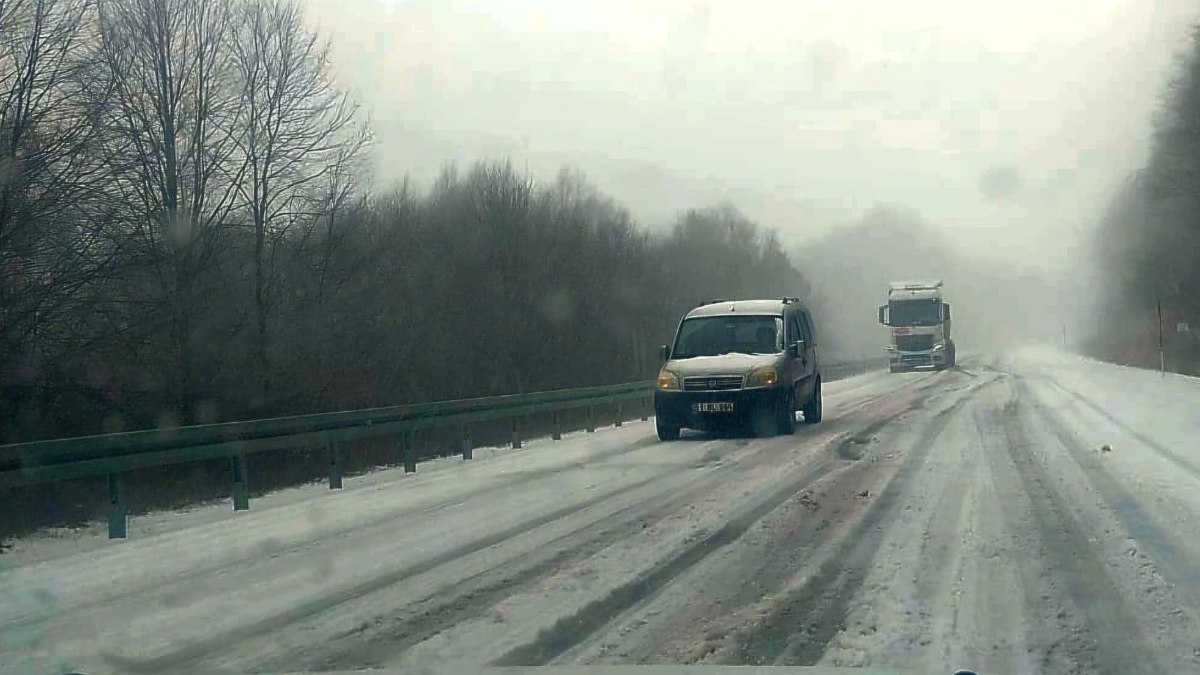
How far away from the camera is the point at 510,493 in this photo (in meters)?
12.8

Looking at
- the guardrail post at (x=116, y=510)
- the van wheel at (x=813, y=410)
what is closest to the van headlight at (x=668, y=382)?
the van wheel at (x=813, y=410)

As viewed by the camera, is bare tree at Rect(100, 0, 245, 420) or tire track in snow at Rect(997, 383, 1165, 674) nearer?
tire track in snow at Rect(997, 383, 1165, 674)

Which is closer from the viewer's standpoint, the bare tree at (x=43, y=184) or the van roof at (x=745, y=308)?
the bare tree at (x=43, y=184)

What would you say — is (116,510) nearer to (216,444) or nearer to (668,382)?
(216,444)

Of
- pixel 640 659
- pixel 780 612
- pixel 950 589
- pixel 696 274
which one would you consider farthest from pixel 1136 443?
pixel 696 274

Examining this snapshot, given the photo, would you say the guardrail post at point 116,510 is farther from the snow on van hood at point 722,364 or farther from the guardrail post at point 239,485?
the snow on van hood at point 722,364

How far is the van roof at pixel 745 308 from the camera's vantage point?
20.7 m

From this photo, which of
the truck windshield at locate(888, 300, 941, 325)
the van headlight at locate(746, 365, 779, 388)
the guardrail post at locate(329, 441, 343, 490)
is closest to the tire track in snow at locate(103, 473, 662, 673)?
the guardrail post at locate(329, 441, 343, 490)

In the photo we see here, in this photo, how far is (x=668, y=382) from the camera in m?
19.5

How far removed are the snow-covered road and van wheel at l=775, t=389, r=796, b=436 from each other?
4016 millimetres

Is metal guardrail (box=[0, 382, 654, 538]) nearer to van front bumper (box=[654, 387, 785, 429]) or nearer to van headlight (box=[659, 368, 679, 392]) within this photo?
van headlight (box=[659, 368, 679, 392])

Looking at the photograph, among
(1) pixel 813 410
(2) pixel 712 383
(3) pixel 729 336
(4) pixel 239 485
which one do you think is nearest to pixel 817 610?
(4) pixel 239 485

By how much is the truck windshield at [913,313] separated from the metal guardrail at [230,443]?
34217 millimetres

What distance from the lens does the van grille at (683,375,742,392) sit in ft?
62.0
